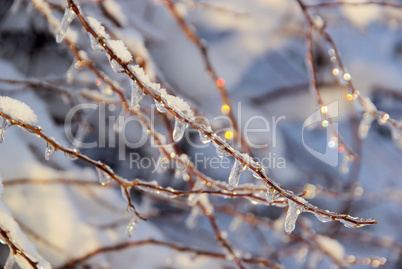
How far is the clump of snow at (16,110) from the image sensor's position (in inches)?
24.0

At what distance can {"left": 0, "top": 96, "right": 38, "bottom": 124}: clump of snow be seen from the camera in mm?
610

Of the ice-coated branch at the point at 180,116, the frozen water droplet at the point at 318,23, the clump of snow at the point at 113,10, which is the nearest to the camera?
the ice-coated branch at the point at 180,116

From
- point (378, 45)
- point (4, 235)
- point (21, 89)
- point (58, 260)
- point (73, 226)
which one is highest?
point (378, 45)

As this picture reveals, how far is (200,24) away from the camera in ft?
5.87

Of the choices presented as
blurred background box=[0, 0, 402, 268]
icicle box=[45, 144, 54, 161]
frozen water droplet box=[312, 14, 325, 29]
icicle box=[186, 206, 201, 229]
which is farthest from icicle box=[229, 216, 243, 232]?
icicle box=[45, 144, 54, 161]

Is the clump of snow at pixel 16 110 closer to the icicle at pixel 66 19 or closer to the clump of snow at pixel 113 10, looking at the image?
the icicle at pixel 66 19

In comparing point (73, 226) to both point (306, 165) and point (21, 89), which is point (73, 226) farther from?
point (306, 165)

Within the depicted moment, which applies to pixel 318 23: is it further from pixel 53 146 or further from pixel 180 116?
pixel 53 146

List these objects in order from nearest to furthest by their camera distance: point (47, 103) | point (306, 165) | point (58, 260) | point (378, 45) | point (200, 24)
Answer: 1. point (58, 260)
2. point (47, 103)
3. point (200, 24)
4. point (378, 45)
5. point (306, 165)

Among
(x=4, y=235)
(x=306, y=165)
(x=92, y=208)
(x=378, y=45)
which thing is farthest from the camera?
(x=306, y=165)

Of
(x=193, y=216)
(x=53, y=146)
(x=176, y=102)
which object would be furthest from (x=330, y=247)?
(x=53, y=146)

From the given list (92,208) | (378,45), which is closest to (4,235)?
(92,208)

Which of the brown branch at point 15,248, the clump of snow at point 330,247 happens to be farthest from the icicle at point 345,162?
the brown branch at point 15,248

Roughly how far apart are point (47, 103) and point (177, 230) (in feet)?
2.84
